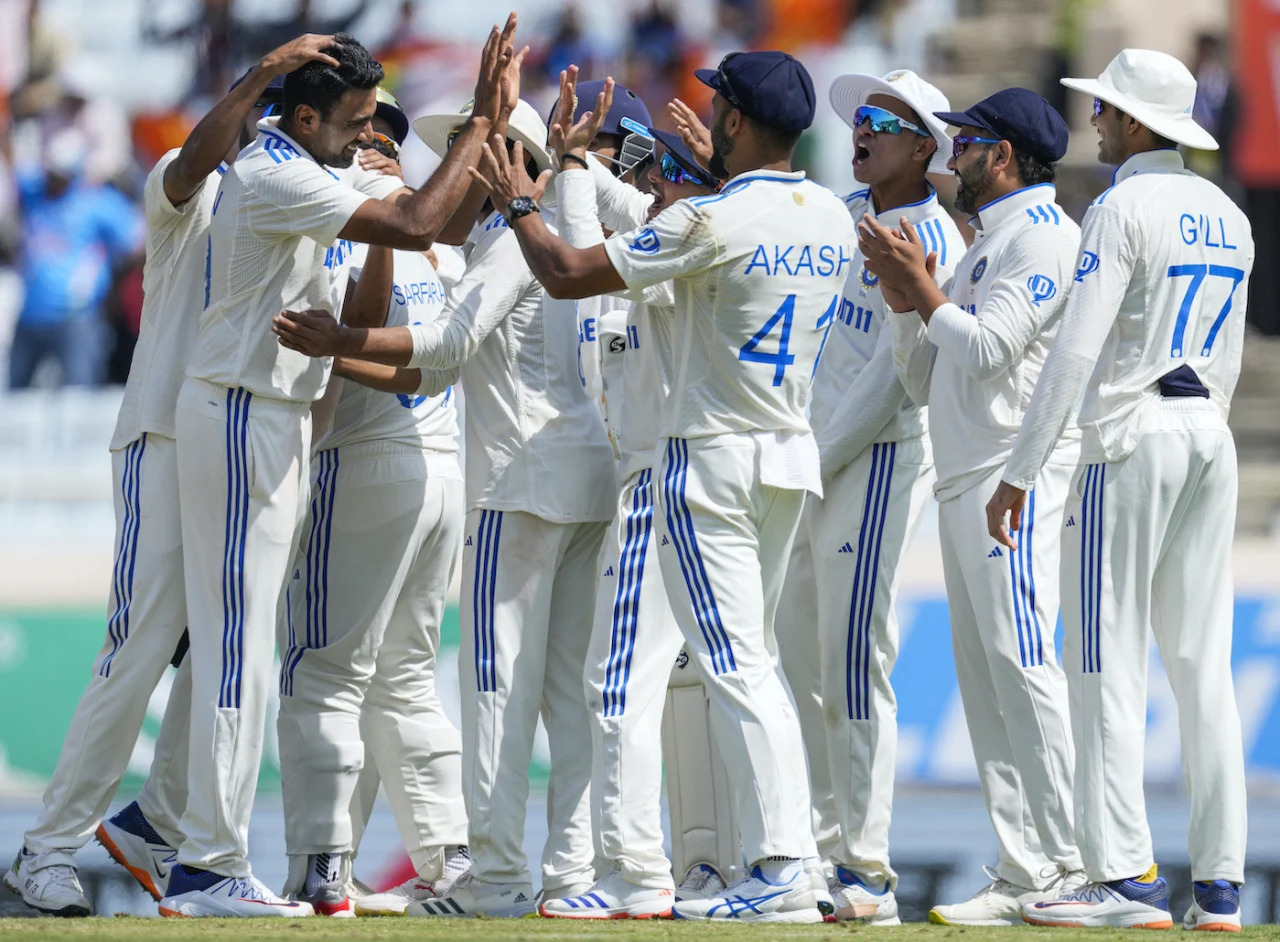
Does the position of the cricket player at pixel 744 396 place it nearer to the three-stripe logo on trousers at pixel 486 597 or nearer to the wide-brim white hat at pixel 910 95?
the three-stripe logo on trousers at pixel 486 597

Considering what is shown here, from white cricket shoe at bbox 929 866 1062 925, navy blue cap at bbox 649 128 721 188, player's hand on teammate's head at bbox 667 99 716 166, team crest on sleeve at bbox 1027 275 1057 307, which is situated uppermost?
player's hand on teammate's head at bbox 667 99 716 166

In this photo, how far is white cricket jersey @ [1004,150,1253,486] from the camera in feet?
16.0

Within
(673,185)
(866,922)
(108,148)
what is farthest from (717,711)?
(108,148)

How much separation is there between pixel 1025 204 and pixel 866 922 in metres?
2.03

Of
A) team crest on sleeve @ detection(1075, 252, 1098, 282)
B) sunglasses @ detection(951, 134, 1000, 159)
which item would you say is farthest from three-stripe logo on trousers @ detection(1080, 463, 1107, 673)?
sunglasses @ detection(951, 134, 1000, 159)

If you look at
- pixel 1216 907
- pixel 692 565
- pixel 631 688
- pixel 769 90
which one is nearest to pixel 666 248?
pixel 769 90

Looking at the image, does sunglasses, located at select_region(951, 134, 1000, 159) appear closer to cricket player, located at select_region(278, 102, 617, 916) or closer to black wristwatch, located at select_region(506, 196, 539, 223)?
cricket player, located at select_region(278, 102, 617, 916)

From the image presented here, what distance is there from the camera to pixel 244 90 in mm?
4852

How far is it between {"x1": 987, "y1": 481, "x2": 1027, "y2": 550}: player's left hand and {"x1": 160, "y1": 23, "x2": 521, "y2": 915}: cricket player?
1584mm

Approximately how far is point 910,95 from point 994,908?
92.2 inches

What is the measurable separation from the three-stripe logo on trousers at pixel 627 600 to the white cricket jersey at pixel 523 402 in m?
0.28

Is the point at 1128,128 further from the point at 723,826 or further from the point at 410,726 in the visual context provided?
the point at 410,726

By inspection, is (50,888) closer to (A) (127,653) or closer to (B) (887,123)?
(A) (127,653)

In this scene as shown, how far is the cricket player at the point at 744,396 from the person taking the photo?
4676 mm
